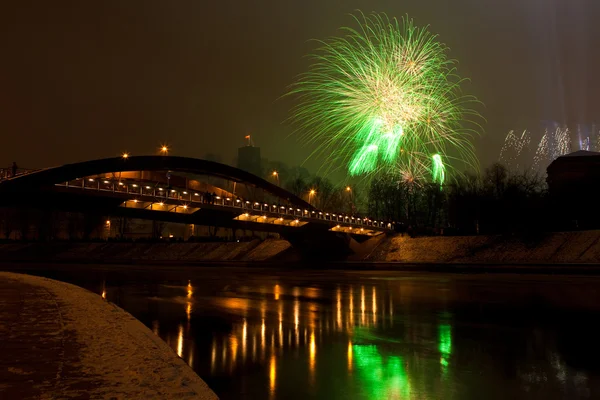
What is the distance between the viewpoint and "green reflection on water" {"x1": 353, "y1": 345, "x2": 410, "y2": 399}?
9062 millimetres

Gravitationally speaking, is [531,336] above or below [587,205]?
below

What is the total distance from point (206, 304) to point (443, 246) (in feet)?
215

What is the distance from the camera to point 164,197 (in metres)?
63.1

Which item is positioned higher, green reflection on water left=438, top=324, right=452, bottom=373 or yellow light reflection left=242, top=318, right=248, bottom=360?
green reflection on water left=438, top=324, right=452, bottom=373

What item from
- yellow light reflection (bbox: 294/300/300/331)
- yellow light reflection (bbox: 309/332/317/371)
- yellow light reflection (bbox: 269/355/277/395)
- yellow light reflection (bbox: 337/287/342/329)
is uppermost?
yellow light reflection (bbox: 337/287/342/329)

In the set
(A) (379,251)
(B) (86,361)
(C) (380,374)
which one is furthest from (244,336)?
(A) (379,251)

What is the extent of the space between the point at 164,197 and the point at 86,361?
5468 centimetres

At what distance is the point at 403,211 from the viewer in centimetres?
12381

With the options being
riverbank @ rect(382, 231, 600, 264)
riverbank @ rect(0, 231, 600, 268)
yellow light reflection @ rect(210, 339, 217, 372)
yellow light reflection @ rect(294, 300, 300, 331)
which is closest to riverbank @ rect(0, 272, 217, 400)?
yellow light reflection @ rect(210, 339, 217, 372)

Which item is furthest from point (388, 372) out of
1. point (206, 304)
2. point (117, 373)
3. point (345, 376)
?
point (206, 304)

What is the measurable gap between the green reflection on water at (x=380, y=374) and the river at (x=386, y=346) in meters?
0.02

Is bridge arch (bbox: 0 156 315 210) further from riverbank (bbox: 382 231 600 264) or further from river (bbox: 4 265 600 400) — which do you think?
river (bbox: 4 265 600 400)

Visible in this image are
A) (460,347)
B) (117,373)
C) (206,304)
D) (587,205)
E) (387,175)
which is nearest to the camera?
(117,373)

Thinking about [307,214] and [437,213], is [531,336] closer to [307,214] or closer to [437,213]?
[307,214]
